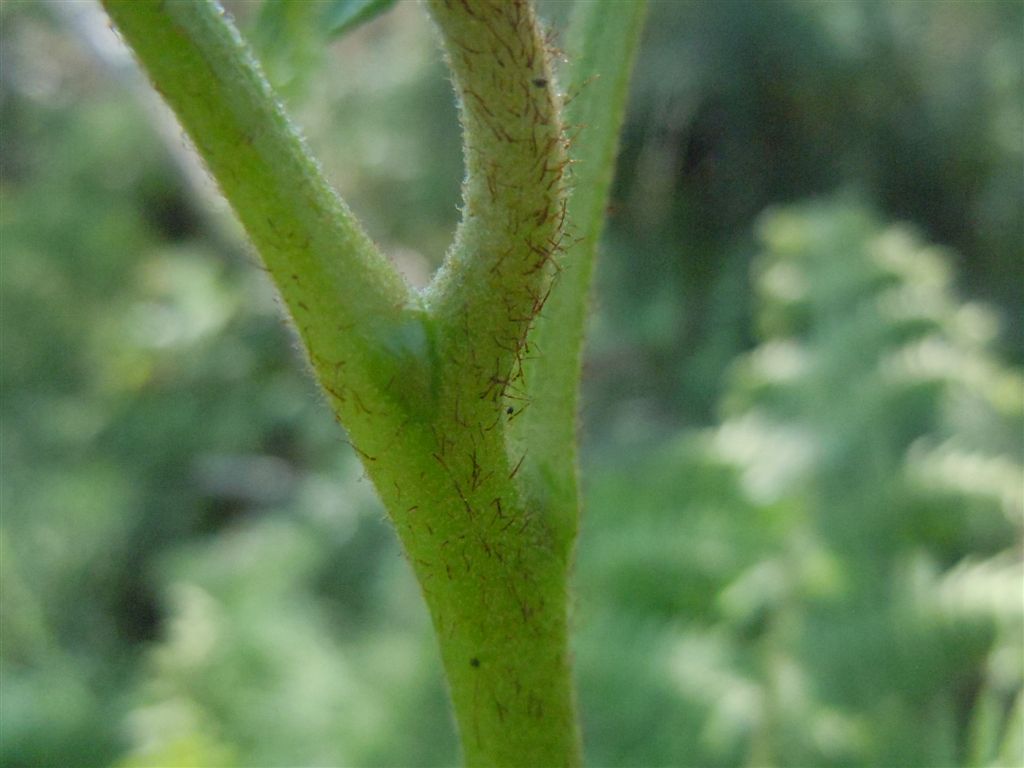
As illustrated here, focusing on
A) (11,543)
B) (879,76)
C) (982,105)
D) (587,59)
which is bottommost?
(587,59)

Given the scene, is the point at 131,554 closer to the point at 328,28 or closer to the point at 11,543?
the point at 11,543

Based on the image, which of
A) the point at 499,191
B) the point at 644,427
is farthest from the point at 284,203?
the point at 644,427

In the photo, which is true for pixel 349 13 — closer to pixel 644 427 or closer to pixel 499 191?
pixel 499 191

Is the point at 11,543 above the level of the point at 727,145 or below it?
below

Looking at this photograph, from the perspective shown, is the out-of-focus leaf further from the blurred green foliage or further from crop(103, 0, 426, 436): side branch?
crop(103, 0, 426, 436): side branch

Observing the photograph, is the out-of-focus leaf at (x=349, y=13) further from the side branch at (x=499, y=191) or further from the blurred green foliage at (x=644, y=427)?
the side branch at (x=499, y=191)

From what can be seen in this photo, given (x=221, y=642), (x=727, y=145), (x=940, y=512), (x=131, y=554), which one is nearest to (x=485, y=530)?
(x=940, y=512)

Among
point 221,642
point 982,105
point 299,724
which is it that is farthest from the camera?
point 982,105
